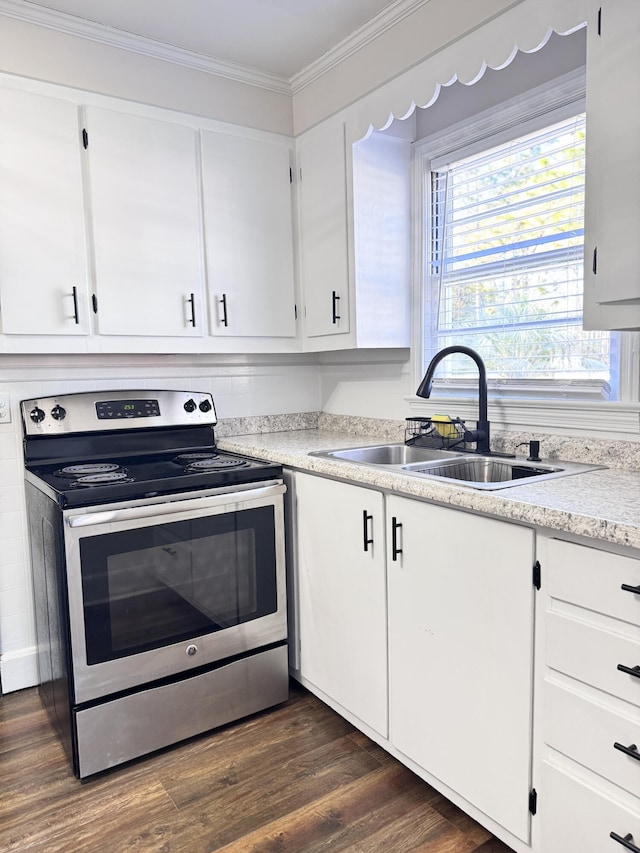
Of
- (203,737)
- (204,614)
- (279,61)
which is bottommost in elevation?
(203,737)

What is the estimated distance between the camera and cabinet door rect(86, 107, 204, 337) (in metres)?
2.28

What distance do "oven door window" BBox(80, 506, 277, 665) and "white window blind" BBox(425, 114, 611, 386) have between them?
1.05 meters

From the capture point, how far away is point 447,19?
1.92 metres

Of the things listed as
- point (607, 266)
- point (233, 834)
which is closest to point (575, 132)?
point (607, 266)

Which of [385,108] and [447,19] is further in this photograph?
[385,108]

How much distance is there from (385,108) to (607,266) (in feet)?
3.85

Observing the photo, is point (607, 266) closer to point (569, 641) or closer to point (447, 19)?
point (569, 641)

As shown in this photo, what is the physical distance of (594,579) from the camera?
124cm

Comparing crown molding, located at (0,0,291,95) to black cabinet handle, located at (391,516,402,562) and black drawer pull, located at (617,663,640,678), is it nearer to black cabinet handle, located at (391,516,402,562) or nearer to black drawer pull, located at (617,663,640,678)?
black cabinet handle, located at (391,516,402,562)

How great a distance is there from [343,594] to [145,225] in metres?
1.56

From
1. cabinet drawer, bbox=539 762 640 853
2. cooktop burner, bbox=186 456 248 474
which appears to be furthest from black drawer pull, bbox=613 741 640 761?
cooktop burner, bbox=186 456 248 474

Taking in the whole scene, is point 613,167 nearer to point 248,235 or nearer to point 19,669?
point 248,235

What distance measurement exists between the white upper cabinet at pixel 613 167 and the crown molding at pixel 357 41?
81cm

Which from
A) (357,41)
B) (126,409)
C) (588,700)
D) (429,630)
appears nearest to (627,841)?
(588,700)
